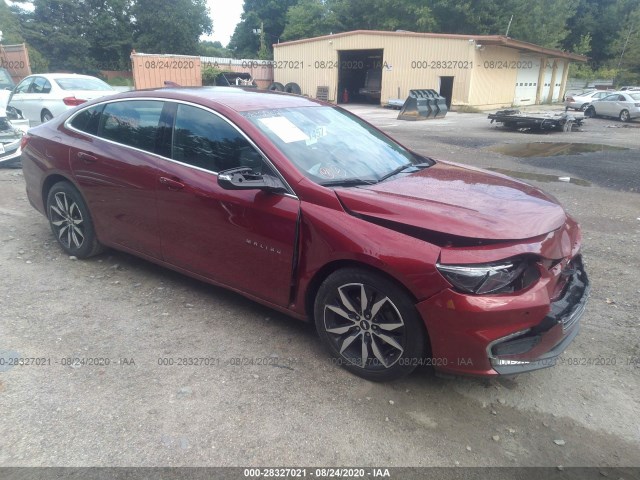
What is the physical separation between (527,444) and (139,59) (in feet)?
89.0

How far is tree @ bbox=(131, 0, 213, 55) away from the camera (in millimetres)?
48188

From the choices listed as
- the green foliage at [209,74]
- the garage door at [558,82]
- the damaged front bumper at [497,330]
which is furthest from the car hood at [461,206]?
the garage door at [558,82]

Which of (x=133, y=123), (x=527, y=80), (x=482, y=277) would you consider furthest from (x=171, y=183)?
(x=527, y=80)

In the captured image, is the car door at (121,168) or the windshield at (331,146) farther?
the car door at (121,168)

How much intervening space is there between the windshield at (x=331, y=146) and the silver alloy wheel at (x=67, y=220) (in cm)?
218

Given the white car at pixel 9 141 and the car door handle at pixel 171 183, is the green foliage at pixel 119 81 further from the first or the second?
the car door handle at pixel 171 183

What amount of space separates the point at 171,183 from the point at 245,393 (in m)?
1.69

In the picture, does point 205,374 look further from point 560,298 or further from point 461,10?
point 461,10

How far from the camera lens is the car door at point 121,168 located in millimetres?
3936

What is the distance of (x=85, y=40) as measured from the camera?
44.9m

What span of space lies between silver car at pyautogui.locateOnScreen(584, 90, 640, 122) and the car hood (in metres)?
23.2

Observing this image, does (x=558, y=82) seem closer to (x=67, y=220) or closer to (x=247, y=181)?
(x=67, y=220)

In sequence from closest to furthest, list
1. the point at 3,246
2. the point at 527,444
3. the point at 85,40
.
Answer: the point at 527,444 < the point at 3,246 < the point at 85,40

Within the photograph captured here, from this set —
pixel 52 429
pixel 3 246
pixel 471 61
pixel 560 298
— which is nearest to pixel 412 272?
pixel 560 298
